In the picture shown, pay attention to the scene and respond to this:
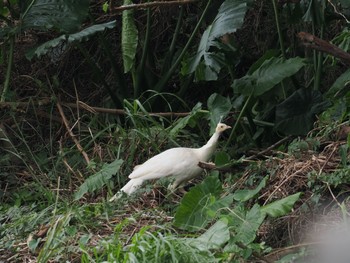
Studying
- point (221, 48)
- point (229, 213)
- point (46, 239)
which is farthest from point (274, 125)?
point (46, 239)

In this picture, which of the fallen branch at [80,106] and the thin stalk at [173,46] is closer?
the fallen branch at [80,106]

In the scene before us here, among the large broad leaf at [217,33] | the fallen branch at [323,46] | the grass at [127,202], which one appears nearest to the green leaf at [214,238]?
the grass at [127,202]

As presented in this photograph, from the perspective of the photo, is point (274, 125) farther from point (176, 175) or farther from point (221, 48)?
point (176, 175)

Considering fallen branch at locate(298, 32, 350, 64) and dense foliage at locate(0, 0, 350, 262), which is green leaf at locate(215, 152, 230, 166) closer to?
dense foliage at locate(0, 0, 350, 262)

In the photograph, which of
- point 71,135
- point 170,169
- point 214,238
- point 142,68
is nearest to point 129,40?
point 142,68

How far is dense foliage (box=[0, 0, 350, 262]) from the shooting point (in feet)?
13.9

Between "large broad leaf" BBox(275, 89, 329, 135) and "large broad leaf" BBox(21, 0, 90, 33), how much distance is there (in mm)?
1615

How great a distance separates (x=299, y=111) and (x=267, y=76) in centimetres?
32

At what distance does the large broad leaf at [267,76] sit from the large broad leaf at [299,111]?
20 cm

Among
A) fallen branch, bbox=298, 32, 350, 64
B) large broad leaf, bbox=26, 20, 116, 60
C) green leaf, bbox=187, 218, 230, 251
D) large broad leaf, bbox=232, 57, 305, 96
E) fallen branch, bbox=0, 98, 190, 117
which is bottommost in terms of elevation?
fallen branch, bbox=0, 98, 190, 117

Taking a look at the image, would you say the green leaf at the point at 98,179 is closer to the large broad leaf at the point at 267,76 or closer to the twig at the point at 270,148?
the twig at the point at 270,148

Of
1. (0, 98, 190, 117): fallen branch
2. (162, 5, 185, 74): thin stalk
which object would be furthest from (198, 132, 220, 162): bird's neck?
(162, 5, 185, 74): thin stalk

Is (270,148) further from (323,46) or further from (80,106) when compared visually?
(80,106)

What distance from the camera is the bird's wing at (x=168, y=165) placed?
A: 5117 millimetres
